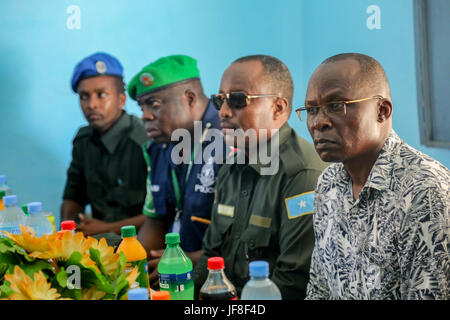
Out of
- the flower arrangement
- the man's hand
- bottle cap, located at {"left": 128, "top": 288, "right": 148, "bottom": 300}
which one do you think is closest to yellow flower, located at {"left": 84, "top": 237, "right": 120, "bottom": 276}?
the flower arrangement

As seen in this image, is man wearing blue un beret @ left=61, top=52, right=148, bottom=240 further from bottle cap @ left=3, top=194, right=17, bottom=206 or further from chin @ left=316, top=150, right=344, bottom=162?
chin @ left=316, top=150, right=344, bottom=162

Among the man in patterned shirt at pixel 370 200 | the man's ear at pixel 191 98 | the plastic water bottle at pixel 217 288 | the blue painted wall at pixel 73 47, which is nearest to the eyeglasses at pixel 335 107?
the man in patterned shirt at pixel 370 200

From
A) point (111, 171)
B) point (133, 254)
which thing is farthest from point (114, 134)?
point (133, 254)

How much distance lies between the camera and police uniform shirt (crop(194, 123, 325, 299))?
1813 mm

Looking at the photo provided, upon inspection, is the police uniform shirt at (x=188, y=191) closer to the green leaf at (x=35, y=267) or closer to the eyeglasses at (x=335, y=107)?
the eyeglasses at (x=335, y=107)

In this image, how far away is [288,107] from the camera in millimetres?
2189

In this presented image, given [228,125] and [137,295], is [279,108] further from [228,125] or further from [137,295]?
[137,295]

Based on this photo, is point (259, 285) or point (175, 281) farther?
point (175, 281)

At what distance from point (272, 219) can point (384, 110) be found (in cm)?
62

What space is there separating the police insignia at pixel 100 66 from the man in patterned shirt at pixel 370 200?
83.2 inches

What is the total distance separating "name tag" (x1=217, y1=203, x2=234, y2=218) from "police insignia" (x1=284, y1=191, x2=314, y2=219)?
268 millimetres

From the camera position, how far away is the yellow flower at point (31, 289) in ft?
3.44

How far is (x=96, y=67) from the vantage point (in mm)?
3391
